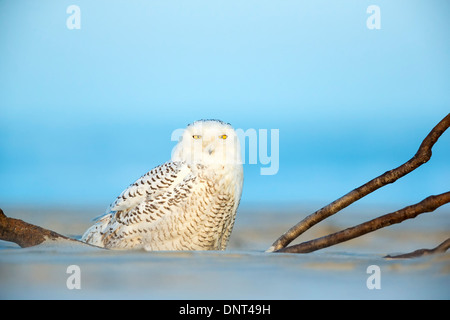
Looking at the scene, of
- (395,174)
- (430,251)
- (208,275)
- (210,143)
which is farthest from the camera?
(210,143)

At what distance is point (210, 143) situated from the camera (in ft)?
17.6

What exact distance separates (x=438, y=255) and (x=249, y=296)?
118 cm

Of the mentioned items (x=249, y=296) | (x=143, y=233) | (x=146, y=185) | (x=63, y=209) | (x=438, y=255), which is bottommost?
(x=249, y=296)

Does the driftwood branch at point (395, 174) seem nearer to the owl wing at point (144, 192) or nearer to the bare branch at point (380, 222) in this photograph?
the bare branch at point (380, 222)

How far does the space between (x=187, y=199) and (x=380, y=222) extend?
1509mm

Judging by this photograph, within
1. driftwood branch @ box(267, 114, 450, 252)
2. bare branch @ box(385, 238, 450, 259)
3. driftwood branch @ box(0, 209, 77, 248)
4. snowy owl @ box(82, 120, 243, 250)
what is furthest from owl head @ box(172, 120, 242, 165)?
bare branch @ box(385, 238, 450, 259)

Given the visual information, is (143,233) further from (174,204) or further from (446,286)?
(446,286)

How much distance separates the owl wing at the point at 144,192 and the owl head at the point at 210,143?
131 mm

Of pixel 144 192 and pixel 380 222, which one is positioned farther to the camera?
pixel 144 192

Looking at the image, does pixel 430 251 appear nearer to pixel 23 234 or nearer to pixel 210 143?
pixel 210 143

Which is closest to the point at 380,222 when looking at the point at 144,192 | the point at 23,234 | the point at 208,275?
the point at 208,275

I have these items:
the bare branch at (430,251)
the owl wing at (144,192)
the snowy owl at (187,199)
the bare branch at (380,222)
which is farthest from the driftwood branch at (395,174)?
the owl wing at (144,192)

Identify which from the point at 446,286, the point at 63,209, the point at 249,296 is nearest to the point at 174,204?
the point at 249,296

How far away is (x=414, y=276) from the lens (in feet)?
12.2
